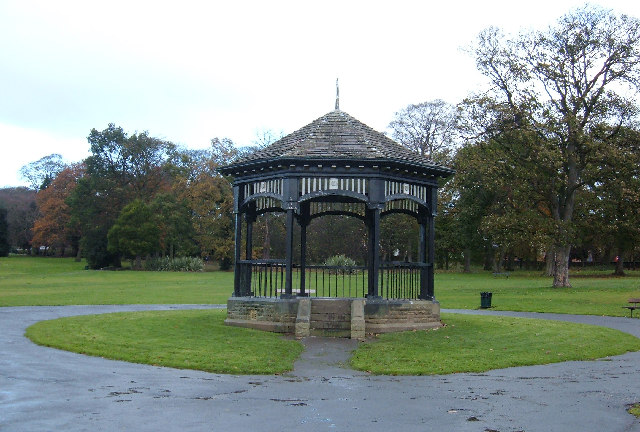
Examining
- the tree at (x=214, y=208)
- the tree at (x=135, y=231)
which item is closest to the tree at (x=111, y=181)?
the tree at (x=135, y=231)

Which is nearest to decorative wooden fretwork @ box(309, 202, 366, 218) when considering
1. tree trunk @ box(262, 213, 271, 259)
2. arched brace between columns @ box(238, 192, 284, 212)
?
arched brace between columns @ box(238, 192, 284, 212)

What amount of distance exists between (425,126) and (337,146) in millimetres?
47291

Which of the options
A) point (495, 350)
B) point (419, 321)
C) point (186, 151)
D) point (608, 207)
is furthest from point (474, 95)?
point (186, 151)

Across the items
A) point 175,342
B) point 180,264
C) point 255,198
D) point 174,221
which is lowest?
point 175,342

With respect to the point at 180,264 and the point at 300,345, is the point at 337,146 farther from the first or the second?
the point at 180,264

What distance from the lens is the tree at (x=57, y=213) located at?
79750mm

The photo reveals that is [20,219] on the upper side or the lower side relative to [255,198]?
upper

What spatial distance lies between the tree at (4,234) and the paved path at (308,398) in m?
78.8

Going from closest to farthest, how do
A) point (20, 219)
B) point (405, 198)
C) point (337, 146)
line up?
point (337, 146) → point (405, 198) → point (20, 219)

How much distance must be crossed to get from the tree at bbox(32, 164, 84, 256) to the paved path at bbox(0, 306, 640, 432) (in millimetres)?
69289

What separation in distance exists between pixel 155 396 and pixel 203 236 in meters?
54.7

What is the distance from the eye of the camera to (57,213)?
79.9 meters

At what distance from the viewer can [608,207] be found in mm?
39719

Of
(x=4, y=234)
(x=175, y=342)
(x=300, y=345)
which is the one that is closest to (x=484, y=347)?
(x=300, y=345)
